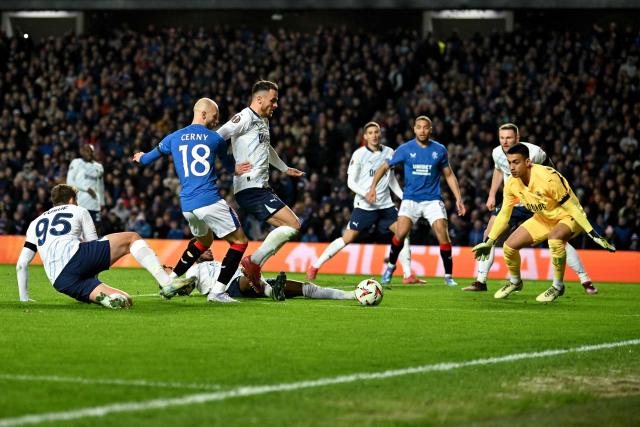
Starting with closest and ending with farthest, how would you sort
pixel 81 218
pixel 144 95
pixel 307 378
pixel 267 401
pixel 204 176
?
pixel 267 401, pixel 307 378, pixel 81 218, pixel 204 176, pixel 144 95

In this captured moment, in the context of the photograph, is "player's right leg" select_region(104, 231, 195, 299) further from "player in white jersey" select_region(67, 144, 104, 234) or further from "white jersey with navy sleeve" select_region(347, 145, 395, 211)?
"player in white jersey" select_region(67, 144, 104, 234)

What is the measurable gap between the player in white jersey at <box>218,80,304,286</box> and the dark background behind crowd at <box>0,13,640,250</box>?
1092cm

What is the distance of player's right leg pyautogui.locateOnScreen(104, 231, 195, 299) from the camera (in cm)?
1084

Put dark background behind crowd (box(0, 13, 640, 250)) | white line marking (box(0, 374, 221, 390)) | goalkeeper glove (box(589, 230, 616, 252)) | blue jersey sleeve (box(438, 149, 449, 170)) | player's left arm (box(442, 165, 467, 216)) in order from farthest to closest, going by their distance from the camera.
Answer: dark background behind crowd (box(0, 13, 640, 250)) < blue jersey sleeve (box(438, 149, 449, 170)) < player's left arm (box(442, 165, 467, 216)) < goalkeeper glove (box(589, 230, 616, 252)) < white line marking (box(0, 374, 221, 390))

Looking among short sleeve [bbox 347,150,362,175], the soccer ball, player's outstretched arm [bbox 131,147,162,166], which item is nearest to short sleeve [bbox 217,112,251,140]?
player's outstretched arm [bbox 131,147,162,166]

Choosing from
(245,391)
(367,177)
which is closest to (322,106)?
(367,177)

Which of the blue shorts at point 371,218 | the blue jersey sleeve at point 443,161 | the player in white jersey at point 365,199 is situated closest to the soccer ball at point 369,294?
the blue jersey sleeve at point 443,161

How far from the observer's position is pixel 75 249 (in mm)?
10586

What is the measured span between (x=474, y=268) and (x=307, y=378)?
47.4ft

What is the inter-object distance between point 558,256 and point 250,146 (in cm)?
368

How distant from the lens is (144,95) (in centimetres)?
3172

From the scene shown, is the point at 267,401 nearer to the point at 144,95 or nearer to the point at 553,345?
the point at 553,345

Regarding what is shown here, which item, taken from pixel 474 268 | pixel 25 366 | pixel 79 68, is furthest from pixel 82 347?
pixel 79 68

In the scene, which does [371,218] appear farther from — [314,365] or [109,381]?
[109,381]
